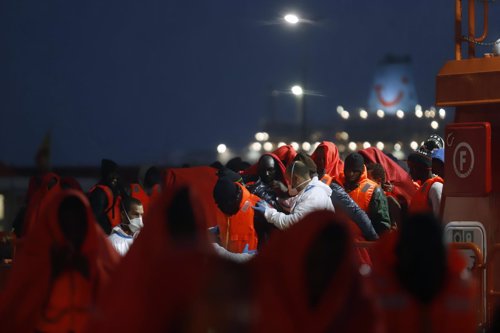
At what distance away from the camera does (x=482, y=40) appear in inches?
414

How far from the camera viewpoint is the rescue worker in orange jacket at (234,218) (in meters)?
11.0

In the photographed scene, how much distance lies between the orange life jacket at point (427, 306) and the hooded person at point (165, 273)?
2.52ft

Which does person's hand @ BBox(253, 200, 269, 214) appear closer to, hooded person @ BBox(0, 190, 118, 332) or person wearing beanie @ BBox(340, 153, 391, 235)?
person wearing beanie @ BBox(340, 153, 391, 235)

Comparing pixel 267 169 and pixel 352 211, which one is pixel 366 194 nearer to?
pixel 352 211

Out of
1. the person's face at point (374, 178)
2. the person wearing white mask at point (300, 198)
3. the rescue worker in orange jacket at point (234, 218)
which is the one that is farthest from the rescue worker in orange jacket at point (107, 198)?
the person's face at point (374, 178)

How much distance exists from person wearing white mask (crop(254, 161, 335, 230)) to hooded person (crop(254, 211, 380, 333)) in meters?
6.04

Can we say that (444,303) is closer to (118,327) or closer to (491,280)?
(118,327)

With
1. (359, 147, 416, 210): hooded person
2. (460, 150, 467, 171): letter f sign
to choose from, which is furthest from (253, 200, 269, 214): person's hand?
(359, 147, 416, 210): hooded person

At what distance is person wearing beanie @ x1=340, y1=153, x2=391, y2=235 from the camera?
1220 centimetres

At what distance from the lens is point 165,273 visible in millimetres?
4492

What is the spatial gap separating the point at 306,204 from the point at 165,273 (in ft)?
21.2

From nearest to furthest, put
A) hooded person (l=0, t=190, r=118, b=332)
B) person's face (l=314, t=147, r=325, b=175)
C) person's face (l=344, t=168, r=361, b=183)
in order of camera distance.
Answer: hooded person (l=0, t=190, r=118, b=332) < person's face (l=344, t=168, r=361, b=183) < person's face (l=314, t=147, r=325, b=175)

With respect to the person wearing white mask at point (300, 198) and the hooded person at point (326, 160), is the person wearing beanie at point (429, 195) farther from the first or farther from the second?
the hooded person at point (326, 160)

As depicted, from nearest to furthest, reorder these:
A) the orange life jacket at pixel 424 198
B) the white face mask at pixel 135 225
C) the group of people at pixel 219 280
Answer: the group of people at pixel 219 280, the white face mask at pixel 135 225, the orange life jacket at pixel 424 198
